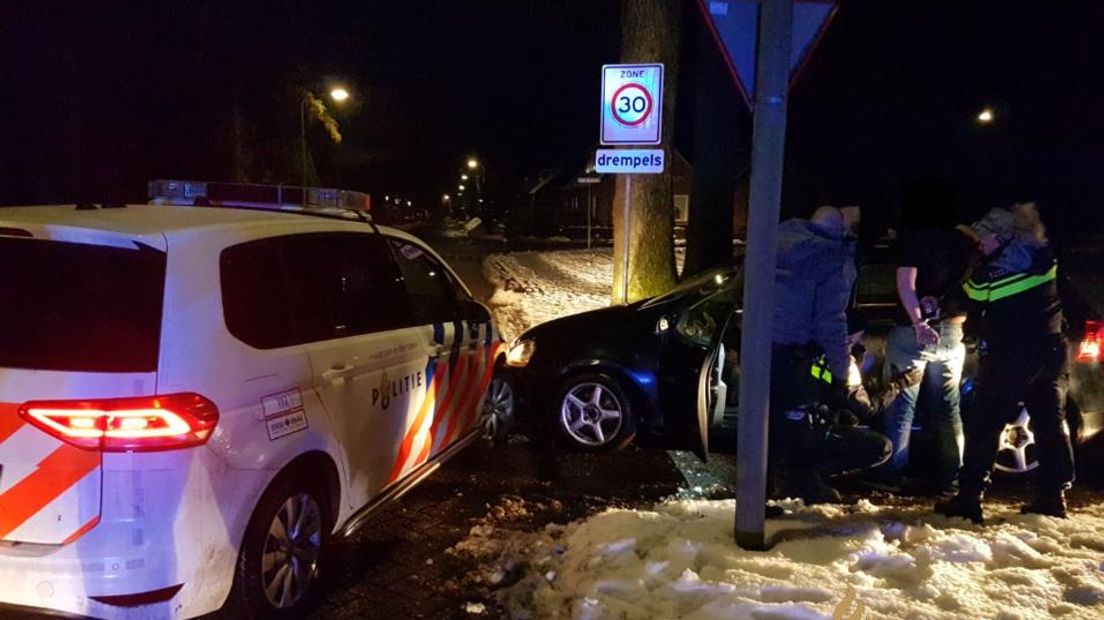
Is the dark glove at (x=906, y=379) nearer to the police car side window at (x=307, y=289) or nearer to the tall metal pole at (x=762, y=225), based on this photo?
the tall metal pole at (x=762, y=225)

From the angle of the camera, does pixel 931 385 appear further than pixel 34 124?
No

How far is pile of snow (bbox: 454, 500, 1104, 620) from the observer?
3.45 metres

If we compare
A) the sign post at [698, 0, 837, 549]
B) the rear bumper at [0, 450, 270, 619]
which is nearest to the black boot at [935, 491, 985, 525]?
the sign post at [698, 0, 837, 549]

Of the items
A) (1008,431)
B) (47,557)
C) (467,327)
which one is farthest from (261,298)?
(1008,431)

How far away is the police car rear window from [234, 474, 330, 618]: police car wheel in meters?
0.80

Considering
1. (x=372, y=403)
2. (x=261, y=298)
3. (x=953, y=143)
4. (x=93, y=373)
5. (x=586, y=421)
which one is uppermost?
(x=953, y=143)

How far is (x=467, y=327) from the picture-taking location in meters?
5.45

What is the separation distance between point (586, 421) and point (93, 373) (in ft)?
12.7

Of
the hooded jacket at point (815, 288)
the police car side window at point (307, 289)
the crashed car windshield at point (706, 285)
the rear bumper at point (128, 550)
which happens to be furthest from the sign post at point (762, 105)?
the rear bumper at point (128, 550)

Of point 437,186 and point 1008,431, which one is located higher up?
point 437,186

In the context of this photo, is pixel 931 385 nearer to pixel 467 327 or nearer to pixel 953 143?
pixel 467 327

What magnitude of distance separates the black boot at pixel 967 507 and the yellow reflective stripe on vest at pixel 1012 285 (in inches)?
41.7

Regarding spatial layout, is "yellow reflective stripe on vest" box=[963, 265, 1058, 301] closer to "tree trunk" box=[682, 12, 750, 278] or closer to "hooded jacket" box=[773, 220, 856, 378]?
"hooded jacket" box=[773, 220, 856, 378]

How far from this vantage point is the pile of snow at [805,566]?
3.45 metres
